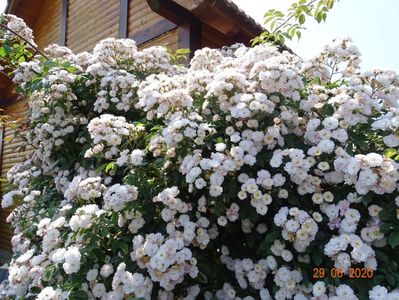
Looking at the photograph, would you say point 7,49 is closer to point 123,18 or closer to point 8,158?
point 123,18

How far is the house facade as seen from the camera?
154 inches

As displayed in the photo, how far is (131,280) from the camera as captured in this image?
5.81 feet

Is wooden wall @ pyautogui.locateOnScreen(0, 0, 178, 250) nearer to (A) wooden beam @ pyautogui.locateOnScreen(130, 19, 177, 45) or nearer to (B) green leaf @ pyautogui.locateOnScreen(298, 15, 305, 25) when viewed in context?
(A) wooden beam @ pyautogui.locateOnScreen(130, 19, 177, 45)

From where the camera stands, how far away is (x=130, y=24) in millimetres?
5270

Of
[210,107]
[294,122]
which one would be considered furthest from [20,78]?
[294,122]

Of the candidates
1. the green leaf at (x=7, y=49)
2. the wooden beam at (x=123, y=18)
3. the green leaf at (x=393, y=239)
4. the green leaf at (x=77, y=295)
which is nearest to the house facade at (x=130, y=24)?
the wooden beam at (x=123, y=18)

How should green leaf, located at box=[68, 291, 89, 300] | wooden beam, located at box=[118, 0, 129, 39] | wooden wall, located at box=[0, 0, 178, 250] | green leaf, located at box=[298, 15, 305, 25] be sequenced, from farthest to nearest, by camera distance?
wooden beam, located at box=[118, 0, 129, 39] < wooden wall, located at box=[0, 0, 178, 250] < green leaf, located at box=[298, 15, 305, 25] < green leaf, located at box=[68, 291, 89, 300]

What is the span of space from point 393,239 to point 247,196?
0.68 m

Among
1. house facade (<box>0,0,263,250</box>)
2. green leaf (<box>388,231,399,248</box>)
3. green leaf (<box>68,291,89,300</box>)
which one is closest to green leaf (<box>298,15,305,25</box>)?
house facade (<box>0,0,263,250</box>)

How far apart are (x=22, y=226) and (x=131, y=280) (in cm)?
184

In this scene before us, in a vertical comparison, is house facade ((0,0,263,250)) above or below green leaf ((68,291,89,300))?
above

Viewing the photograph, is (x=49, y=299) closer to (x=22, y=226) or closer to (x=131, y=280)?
(x=131, y=280)

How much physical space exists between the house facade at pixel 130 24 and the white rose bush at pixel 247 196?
68.6 inches
